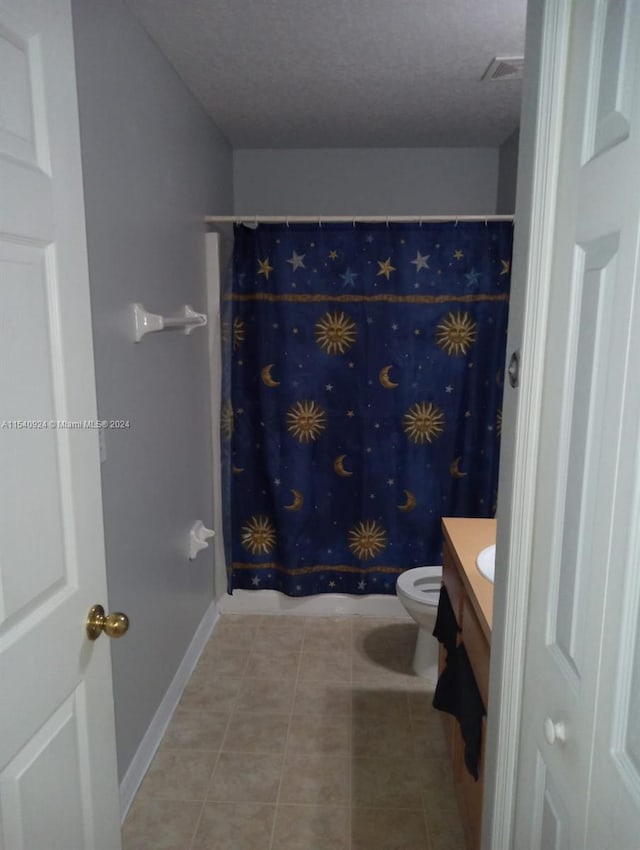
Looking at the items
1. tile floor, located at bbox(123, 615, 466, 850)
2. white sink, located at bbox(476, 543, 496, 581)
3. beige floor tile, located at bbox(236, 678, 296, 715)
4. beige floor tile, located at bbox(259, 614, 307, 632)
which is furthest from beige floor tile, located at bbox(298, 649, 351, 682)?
white sink, located at bbox(476, 543, 496, 581)

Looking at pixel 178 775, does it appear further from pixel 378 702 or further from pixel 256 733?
pixel 378 702

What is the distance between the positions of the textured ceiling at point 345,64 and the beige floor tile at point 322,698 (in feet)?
7.95

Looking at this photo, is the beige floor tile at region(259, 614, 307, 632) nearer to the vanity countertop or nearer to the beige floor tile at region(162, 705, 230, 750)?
the beige floor tile at region(162, 705, 230, 750)

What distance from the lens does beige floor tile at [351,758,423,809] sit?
1961 mm

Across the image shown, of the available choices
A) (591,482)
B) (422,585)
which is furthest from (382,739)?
(591,482)

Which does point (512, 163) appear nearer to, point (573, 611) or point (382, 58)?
point (382, 58)

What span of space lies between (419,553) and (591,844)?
243cm

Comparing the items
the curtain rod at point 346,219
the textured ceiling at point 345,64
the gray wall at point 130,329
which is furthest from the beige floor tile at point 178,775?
the textured ceiling at point 345,64

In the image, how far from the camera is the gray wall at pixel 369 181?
3254 millimetres

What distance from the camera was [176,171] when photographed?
2.36 m

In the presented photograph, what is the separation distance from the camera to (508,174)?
3061 mm

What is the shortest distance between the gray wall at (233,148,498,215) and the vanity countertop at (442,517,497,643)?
1.92 m

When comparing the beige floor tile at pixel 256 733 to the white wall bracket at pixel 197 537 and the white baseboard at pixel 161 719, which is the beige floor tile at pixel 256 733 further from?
the white wall bracket at pixel 197 537

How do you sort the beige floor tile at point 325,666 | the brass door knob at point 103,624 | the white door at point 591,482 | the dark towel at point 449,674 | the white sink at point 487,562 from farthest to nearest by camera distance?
the beige floor tile at point 325,666, the dark towel at point 449,674, the white sink at point 487,562, the brass door knob at point 103,624, the white door at point 591,482
